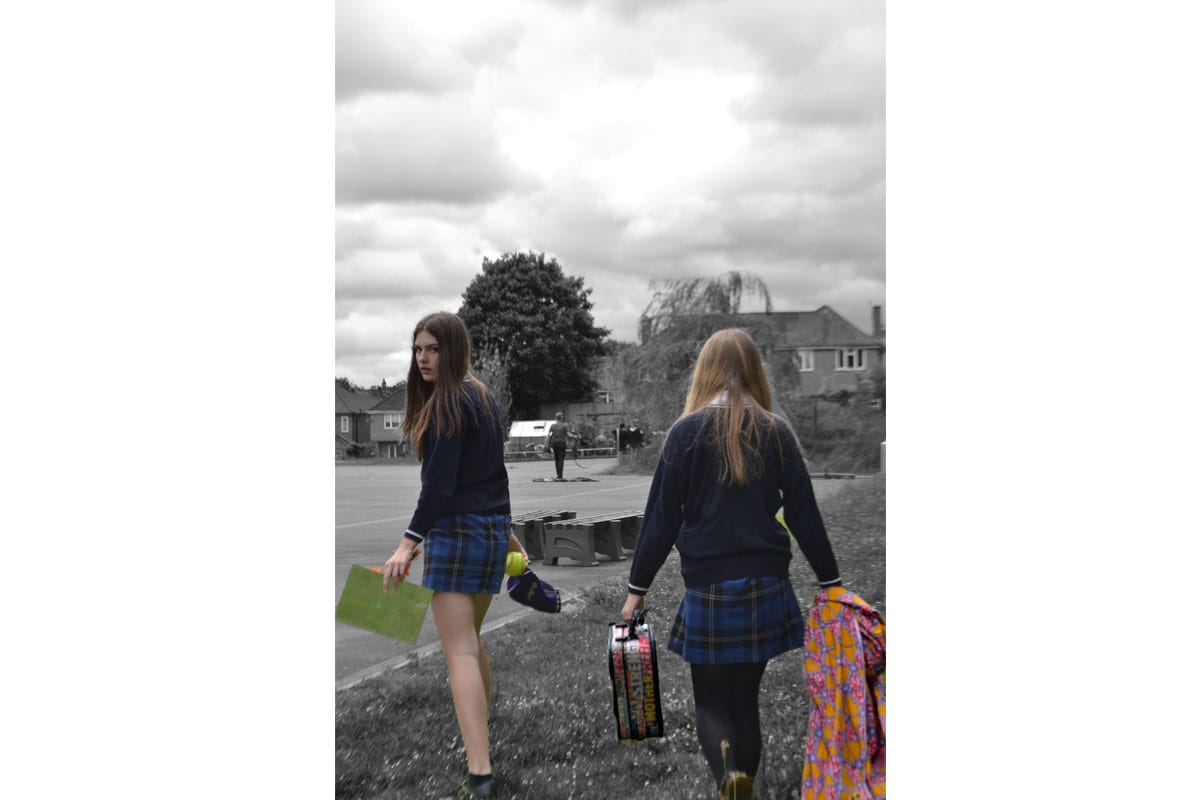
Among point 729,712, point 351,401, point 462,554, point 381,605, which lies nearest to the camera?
point 729,712

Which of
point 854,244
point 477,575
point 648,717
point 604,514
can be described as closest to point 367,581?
point 477,575

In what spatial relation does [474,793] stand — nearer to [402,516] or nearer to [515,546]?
[515,546]

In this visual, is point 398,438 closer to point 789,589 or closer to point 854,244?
point 789,589

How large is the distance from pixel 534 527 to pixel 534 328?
0.85 m

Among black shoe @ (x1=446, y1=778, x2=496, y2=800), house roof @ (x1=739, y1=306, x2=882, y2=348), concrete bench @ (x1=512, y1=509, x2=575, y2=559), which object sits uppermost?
house roof @ (x1=739, y1=306, x2=882, y2=348)

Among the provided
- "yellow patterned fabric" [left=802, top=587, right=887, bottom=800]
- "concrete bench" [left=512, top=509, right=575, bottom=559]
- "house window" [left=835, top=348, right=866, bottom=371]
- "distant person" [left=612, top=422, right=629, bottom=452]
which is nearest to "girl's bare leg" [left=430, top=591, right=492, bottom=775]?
"concrete bench" [left=512, top=509, right=575, bottom=559]

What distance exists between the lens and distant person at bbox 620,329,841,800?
Result: 11.3 ft

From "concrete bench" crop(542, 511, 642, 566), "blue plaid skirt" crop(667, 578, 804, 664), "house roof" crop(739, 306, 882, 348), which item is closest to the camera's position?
"blue plaid skirt" crop(667, 578, 804, 664)

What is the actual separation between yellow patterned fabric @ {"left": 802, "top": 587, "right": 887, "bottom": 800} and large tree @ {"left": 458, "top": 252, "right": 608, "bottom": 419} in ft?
4.58

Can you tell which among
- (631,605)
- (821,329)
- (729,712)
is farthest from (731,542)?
(821,329)

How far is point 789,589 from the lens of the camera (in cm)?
353

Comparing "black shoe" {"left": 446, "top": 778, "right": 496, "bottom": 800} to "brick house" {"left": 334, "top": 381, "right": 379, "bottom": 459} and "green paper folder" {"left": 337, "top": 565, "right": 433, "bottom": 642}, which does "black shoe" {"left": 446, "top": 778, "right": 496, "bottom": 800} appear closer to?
"green paper folder" {"left": 337, "top": 565, "right": 433, "bottom": 642}

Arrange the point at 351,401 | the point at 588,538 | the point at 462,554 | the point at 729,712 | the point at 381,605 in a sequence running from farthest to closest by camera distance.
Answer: the point at 351,401 < the point at 588,538 < the point at 381,605 < the point at 462,554 < the point at 729,712

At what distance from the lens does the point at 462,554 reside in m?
3.78
